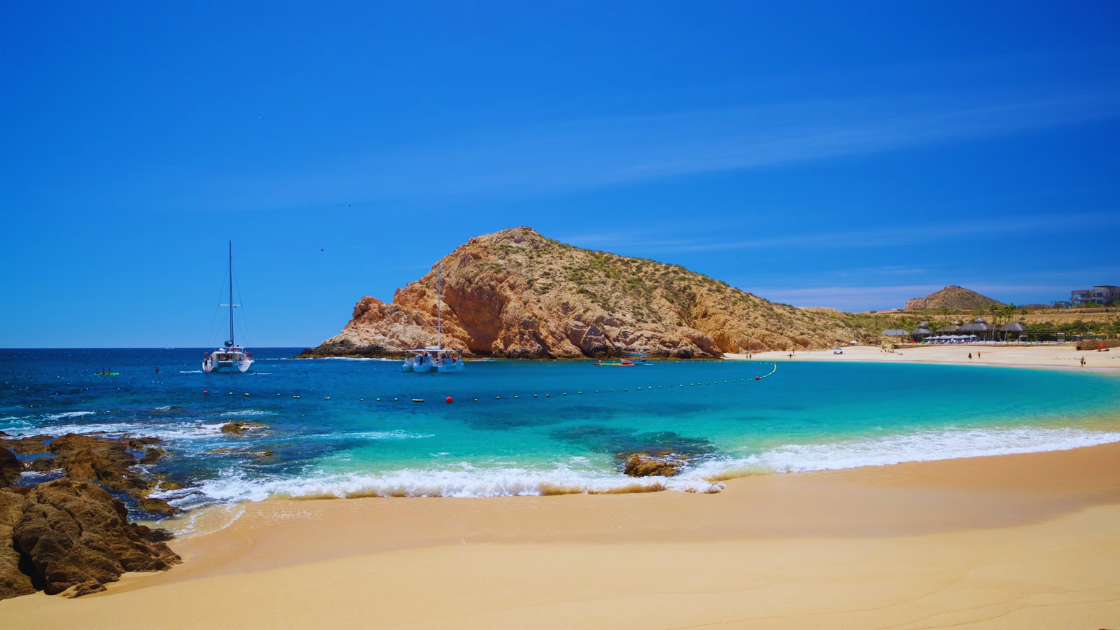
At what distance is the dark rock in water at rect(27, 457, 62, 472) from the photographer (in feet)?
44.7

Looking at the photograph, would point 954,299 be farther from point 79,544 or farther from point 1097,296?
point 79,544

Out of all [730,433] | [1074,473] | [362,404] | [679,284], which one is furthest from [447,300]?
[1074,473]

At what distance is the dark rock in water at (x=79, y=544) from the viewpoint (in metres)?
6.21

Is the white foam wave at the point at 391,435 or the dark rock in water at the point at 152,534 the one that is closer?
the dark rock in water at the point at 152,534

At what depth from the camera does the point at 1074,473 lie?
11844 millimetres

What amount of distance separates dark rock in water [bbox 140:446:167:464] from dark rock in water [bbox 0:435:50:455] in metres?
3.23

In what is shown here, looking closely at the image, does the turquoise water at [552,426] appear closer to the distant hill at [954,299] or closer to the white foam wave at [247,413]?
the white foam wave at [247,413]

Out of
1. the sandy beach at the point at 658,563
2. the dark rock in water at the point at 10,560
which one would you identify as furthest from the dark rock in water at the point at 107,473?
the dark rock in water at the point at 10,560

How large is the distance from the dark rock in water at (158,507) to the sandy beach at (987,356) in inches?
2214

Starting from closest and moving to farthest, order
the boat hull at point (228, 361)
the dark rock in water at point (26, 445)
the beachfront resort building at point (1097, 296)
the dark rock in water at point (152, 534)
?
1. the dark rock in water at point (152, 534)
2. the dark rock in water at point (26, 445)
3. the boat hull at point (228, 361)
4. the beachfront resort building at point (1097, 296)

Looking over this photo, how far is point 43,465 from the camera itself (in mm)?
13828

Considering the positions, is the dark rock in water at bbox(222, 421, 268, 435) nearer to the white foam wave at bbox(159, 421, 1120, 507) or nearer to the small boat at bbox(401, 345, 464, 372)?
the white foam wave at bbox(159, 421, 1120, 507)

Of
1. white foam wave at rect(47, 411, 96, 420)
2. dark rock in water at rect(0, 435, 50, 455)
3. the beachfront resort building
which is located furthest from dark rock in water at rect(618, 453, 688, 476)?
the beachfront resort building

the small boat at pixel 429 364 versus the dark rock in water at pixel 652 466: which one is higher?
the small boat at pixel 429 364
